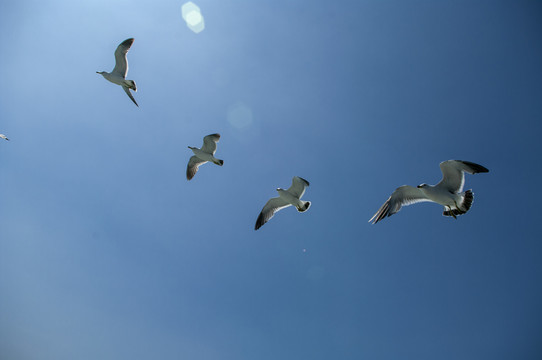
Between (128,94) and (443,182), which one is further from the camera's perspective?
(128,94)

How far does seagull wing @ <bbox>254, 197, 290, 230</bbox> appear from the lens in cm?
1263

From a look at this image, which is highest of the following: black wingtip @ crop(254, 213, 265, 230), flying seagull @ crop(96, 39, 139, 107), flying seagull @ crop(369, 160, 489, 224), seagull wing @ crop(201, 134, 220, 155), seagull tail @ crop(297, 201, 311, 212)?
flying seagull @ crop(96, 39, 139, 107)

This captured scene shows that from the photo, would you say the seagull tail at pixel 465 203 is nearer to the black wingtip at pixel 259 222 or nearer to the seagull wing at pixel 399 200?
the seagull wing at pixel 399 200

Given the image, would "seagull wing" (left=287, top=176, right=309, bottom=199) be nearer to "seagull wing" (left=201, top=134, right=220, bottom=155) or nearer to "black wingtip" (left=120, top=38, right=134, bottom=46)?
"seagull wing" (left=201, top=134, right=220, bottom=155)

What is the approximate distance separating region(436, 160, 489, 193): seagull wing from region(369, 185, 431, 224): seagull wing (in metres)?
0.80

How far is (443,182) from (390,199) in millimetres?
1755

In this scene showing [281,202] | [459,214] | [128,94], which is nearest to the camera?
[459,214]

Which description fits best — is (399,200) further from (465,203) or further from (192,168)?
(192,168)

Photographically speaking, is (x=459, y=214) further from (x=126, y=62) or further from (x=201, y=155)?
(x=126, y=62)

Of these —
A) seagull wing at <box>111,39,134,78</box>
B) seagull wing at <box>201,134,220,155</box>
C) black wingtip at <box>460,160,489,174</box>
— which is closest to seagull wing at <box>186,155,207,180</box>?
seagull wing at <box>201,134,220,155</box>

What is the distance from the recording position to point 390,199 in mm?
11016

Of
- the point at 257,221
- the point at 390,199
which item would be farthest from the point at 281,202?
the point at 390,199

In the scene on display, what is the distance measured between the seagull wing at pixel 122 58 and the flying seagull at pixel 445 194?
11791 millimetres

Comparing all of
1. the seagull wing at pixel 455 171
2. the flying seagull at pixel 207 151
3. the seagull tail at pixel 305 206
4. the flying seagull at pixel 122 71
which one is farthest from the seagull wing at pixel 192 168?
the seagull wing at pixel 455 171
